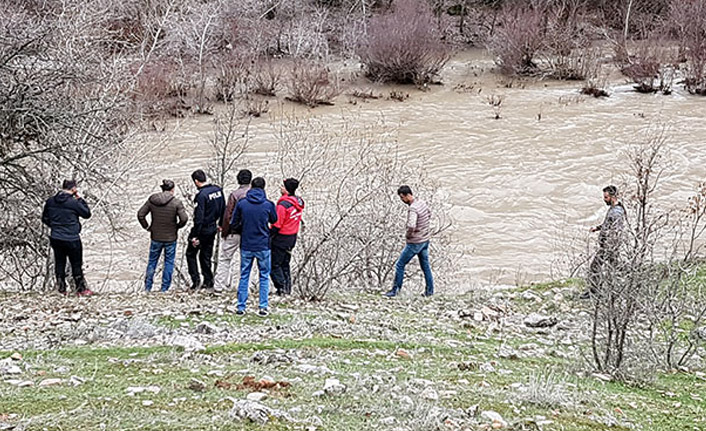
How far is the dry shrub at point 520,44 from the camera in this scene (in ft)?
120

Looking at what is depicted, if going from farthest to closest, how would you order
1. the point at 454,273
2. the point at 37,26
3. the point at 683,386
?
the point at 454,273 → the point at 37,26 → the point at 683,386

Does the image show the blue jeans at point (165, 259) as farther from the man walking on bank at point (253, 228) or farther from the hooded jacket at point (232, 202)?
the man walking on bank at point (253, 228)

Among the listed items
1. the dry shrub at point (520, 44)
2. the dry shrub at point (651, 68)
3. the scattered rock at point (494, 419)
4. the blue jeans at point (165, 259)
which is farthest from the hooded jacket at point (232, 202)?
the dry shrub at point (520, 44)

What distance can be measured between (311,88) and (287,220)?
22.9 m

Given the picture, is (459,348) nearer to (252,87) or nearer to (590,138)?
(590,138)

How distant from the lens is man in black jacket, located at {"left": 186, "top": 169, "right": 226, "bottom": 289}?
1067 centimetres

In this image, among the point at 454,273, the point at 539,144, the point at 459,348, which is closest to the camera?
the point at 459,348

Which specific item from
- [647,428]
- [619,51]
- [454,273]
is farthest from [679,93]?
[647,428]

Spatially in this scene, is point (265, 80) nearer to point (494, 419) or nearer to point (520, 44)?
point (520, 44)

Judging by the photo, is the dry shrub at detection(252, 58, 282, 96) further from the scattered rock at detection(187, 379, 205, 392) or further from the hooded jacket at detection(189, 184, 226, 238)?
the scattered rock at detection(187, 379, 205, 392)

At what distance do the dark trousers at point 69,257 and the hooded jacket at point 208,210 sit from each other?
1695 mm

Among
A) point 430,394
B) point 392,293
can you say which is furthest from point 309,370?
point 392,293

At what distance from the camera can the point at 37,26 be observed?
12.0m

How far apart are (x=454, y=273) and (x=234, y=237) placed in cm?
675
